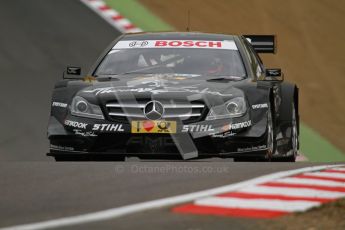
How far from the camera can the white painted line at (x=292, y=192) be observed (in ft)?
21.6

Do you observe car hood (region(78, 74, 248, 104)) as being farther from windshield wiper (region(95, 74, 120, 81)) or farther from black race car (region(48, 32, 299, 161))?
windshield wiper (region(95, 74, 120, 81))

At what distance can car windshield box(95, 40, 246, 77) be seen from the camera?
11.1 metres

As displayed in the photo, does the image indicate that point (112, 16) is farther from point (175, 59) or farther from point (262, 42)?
point (175, 59)

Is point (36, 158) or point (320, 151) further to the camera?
point (320, 151)

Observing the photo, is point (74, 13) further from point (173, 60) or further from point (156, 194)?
point (156, 194)

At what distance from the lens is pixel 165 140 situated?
9742 mm

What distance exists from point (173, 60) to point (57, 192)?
4.66 metres

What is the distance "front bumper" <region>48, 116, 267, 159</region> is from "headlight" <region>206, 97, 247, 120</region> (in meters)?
0.05

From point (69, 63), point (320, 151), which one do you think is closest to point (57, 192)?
point (320, 151)

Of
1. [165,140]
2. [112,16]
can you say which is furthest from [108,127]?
[112,16]

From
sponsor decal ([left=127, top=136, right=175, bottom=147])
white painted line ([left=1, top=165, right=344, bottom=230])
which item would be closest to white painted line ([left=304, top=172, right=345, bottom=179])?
white painted line ([left=1, top=165, right=344, bottom=230])

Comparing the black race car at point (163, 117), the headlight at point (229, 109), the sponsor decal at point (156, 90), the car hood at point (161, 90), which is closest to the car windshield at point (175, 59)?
the black race car at point (163, 117)

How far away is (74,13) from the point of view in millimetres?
20672

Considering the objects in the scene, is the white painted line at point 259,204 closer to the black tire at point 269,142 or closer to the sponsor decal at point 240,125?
the sponsor decal at point 240,125
